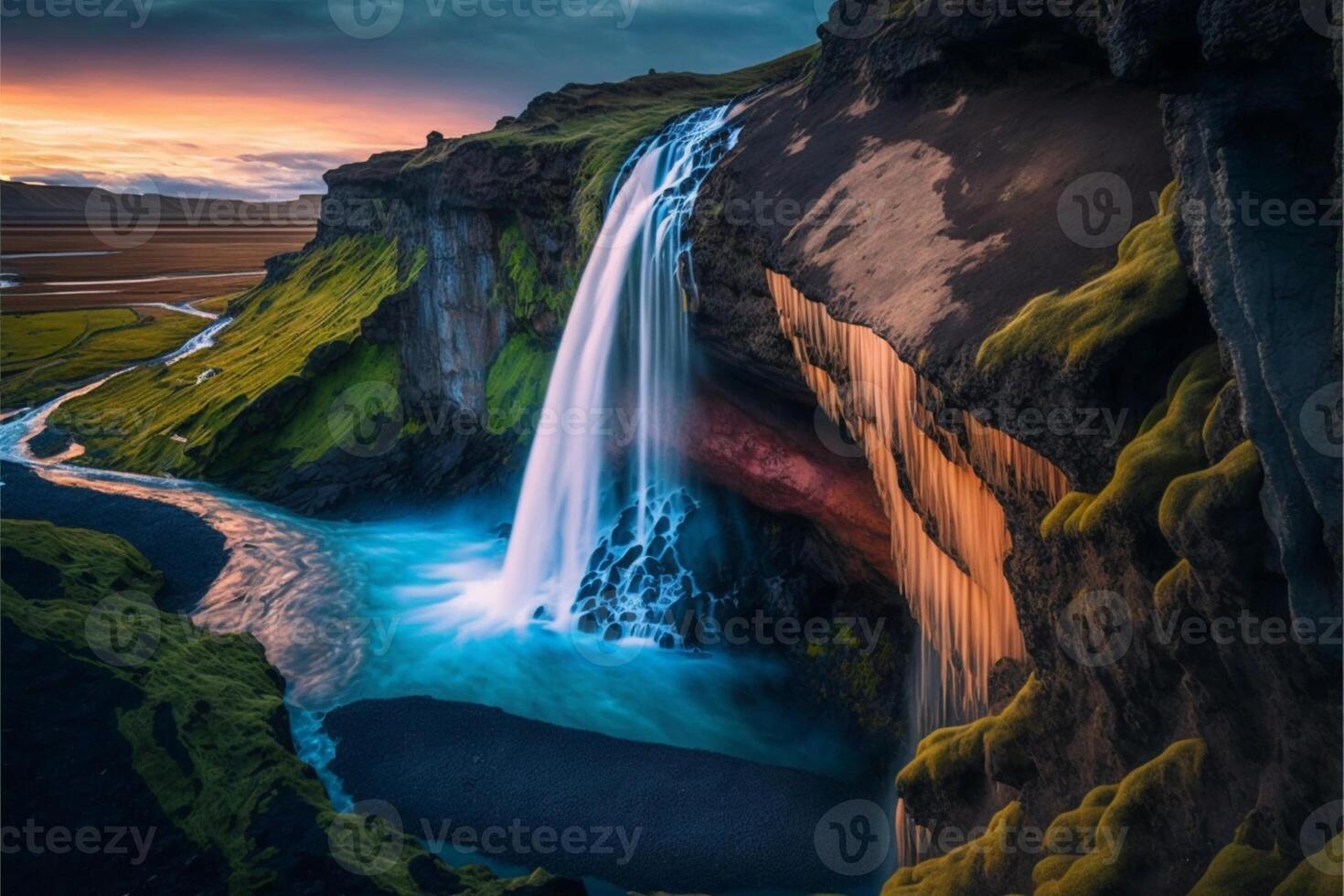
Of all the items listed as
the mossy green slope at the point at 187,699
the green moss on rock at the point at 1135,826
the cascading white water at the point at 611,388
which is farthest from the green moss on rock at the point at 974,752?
the cascading white water at the point at 611,388

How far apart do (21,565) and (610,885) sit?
12.7m

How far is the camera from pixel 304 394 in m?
37.2

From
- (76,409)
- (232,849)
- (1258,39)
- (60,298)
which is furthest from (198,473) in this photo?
(60,298)

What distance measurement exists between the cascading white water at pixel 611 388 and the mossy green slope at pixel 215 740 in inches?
225

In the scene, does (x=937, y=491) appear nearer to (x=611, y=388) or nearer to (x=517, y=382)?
(x=611, y=388)

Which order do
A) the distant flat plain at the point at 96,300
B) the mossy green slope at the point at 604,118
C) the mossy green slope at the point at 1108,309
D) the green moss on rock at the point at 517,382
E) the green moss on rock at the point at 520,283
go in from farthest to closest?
1. the distant flat plain at the point at 96,300
2. the green moss on rock at the point at 517,382
3. the green moss on rock at the point at 520,283
4. the mossy green slope at the point at 604,118
5. the mossy green slope at the point at 1108,309

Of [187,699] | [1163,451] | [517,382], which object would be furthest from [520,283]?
[1163,451]

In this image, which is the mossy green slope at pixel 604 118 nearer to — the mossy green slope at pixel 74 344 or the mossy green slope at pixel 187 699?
the mossy green slope at pixel 187 699

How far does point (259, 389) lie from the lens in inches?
1505

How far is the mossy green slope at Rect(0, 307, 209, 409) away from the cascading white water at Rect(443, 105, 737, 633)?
1538 inches

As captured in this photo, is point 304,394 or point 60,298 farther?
point 60,298

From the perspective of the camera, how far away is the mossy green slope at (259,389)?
119 ft

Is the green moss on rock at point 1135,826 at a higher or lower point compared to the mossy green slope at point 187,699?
higher

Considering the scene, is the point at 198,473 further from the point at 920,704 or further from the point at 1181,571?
the point at 1181,571
